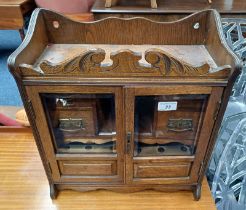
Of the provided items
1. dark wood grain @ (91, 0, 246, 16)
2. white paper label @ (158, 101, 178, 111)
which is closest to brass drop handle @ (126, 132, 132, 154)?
white paper label @ (158, 101, 178, 111)

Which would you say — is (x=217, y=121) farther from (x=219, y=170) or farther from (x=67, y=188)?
(x=67, y=188)

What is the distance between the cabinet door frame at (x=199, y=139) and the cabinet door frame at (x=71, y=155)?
2 cm

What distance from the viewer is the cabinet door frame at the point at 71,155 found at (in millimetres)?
553

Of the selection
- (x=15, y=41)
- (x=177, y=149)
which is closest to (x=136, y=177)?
(x=177, y=149)

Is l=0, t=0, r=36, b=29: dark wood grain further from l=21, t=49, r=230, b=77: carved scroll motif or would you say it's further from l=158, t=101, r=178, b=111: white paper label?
l=158, t=101, r=178, b=111: white paper label

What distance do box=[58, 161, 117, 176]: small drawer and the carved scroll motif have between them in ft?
1.05

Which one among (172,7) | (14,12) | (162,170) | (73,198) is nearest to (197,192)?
(162,170)

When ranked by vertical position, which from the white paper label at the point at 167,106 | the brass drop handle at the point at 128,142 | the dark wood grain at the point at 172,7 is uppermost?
the dark wood grain at the point at 172,7

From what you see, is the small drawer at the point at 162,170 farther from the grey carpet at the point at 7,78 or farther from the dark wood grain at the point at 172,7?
the grey carpet at the point at 7,78

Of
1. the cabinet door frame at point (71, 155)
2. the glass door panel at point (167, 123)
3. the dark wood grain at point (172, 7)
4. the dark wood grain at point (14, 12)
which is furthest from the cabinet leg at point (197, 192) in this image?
the dark wood grain at point (14, 12)

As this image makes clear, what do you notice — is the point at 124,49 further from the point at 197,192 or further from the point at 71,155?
the point at 197,192

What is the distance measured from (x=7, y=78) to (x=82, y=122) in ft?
5.18

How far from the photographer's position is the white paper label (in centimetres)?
60

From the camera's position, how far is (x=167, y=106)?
61cm
